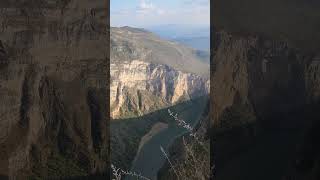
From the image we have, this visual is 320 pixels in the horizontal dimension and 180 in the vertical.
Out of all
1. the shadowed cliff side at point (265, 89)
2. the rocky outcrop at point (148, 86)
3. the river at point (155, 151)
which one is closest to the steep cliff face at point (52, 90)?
the shadowed cliff side at point (265, 89)

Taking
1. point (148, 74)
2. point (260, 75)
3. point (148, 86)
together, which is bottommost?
point (148, 86)

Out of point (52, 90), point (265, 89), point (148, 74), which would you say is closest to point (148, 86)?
point (148, 74)

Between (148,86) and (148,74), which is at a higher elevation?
(148,74)

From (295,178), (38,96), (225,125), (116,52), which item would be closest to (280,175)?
(295,178)

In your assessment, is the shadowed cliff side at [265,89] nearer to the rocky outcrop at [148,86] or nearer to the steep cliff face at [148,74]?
the rocky outcrop at [148,86]

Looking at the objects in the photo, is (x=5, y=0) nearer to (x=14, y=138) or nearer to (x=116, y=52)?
(x=14, y=138)

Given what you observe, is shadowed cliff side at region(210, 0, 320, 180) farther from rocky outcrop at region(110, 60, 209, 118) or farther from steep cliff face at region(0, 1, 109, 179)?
rocky outcrop at region(110, 60, 209, 118)

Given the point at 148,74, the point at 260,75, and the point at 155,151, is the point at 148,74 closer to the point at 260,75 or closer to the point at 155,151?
the point at 155,151
